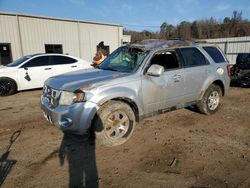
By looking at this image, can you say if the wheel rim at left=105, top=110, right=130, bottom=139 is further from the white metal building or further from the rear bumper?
the white metal building

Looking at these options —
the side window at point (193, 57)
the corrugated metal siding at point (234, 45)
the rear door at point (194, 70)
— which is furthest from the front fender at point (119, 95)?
the corrugated metal siding at point (234, 45)

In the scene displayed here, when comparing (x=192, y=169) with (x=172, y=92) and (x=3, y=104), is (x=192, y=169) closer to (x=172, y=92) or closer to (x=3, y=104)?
(x=172, y=92)

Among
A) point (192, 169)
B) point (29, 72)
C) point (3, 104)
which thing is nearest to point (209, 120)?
point (192, 169)

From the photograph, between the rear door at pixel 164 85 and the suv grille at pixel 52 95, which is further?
the rear door at pixel 164 85

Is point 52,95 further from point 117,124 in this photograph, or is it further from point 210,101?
point 210,101

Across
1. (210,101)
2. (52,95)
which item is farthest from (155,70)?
(210,101)

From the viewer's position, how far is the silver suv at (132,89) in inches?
143

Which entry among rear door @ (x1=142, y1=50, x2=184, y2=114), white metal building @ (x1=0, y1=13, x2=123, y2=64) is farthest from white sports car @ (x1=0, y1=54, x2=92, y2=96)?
rear door @ (x1=142, y1=50, x2=184, y2=114)

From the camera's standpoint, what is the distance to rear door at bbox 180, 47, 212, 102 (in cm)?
491

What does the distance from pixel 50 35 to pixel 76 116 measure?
45.4 ft

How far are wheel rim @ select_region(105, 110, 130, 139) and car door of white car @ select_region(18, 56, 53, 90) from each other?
620 cm

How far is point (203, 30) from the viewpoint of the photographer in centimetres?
6103

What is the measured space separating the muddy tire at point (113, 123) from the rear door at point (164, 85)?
19.0 inches

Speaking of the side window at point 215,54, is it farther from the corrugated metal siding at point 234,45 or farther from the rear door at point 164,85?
the corrugated metal siding at point 234,45
